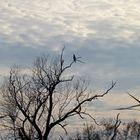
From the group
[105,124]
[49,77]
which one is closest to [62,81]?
[49,77]

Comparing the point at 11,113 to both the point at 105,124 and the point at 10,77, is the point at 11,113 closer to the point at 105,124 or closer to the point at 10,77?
the point at 10,77

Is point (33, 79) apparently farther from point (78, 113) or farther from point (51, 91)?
point (78, 113)

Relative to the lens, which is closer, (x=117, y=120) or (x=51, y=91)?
(x=117, y=120)

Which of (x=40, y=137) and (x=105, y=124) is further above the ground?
(x=105, y=124)

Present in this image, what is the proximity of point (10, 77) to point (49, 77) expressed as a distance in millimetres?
2884

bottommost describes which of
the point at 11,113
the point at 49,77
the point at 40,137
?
the point at 40,137

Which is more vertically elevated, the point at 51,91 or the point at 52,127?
the point at 51,91

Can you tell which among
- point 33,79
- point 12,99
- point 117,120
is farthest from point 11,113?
point 117,120

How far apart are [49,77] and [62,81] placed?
3.31 feet

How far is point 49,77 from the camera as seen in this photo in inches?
1220

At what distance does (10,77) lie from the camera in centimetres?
3119

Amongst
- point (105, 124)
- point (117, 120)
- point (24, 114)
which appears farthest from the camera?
point (105, 124)

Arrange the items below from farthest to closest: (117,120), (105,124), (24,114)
A: (105,124)
(24,114)
(117,120)

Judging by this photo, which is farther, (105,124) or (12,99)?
(105,124)
